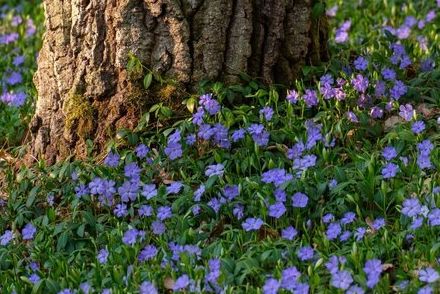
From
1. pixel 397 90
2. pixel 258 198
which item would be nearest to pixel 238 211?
pixel 258 198

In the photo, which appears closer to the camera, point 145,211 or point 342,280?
point 342,280

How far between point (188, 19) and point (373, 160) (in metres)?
1.10

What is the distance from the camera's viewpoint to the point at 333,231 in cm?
396

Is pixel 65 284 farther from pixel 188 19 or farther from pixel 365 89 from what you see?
pixel 365 89

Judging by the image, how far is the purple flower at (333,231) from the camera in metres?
3.94

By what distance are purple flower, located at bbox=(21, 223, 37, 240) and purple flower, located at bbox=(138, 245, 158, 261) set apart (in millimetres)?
581

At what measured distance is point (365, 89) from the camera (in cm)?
483

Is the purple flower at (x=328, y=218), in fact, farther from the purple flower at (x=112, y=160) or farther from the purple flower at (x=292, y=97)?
the purple flower at (x=112, y=160)

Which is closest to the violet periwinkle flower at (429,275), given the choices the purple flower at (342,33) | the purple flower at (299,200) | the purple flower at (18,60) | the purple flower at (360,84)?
the purple flower at (299,200)

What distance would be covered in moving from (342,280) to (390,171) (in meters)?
0.77

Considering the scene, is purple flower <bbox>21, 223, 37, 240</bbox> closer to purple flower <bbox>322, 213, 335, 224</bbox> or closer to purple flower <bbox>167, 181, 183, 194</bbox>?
purple flower <bbox>167, 181, 183, 194</bbox>


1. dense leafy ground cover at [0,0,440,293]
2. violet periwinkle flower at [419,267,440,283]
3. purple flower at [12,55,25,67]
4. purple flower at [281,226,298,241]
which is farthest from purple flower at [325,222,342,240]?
purple flower at [12,55,25,67]

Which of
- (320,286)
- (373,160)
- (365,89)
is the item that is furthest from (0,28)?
(320,286)

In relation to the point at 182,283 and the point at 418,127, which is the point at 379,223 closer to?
the point at 418,127
